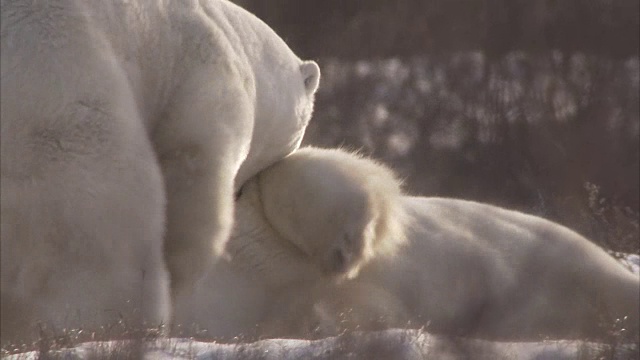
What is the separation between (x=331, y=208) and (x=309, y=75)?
2.31 feet

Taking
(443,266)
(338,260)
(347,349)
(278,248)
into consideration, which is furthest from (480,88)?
(347,349)

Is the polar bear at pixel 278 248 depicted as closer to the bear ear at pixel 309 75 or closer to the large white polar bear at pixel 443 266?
the large white polar bear at pixel 443 266

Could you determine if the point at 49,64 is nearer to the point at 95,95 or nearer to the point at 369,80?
the point at 95,95

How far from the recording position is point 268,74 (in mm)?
6191

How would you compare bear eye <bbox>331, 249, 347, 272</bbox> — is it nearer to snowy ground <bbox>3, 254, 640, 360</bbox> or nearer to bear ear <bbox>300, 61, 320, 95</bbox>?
bear ear <bbox>300, 61, 320, 95</bbox>

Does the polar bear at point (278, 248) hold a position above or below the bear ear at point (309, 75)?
below

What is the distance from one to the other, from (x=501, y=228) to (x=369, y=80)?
453 centimetres

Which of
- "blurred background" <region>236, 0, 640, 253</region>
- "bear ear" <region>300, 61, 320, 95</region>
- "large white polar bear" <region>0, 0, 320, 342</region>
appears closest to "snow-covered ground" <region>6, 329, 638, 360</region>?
"large white polar bear" <region>0, 0, 320, 342</region>

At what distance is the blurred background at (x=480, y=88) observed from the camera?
8898 mm

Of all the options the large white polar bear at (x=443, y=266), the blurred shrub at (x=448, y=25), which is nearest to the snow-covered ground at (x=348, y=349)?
the large white polar bear at (x=443, y=266)

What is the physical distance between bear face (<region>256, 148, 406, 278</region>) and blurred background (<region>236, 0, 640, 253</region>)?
979 mm

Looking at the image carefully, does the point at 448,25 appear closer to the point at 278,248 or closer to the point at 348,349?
the point at 278,248

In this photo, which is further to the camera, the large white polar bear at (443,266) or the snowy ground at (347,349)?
the large white polar bear at (443,266)

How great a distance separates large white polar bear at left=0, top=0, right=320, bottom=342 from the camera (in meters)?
4.58
